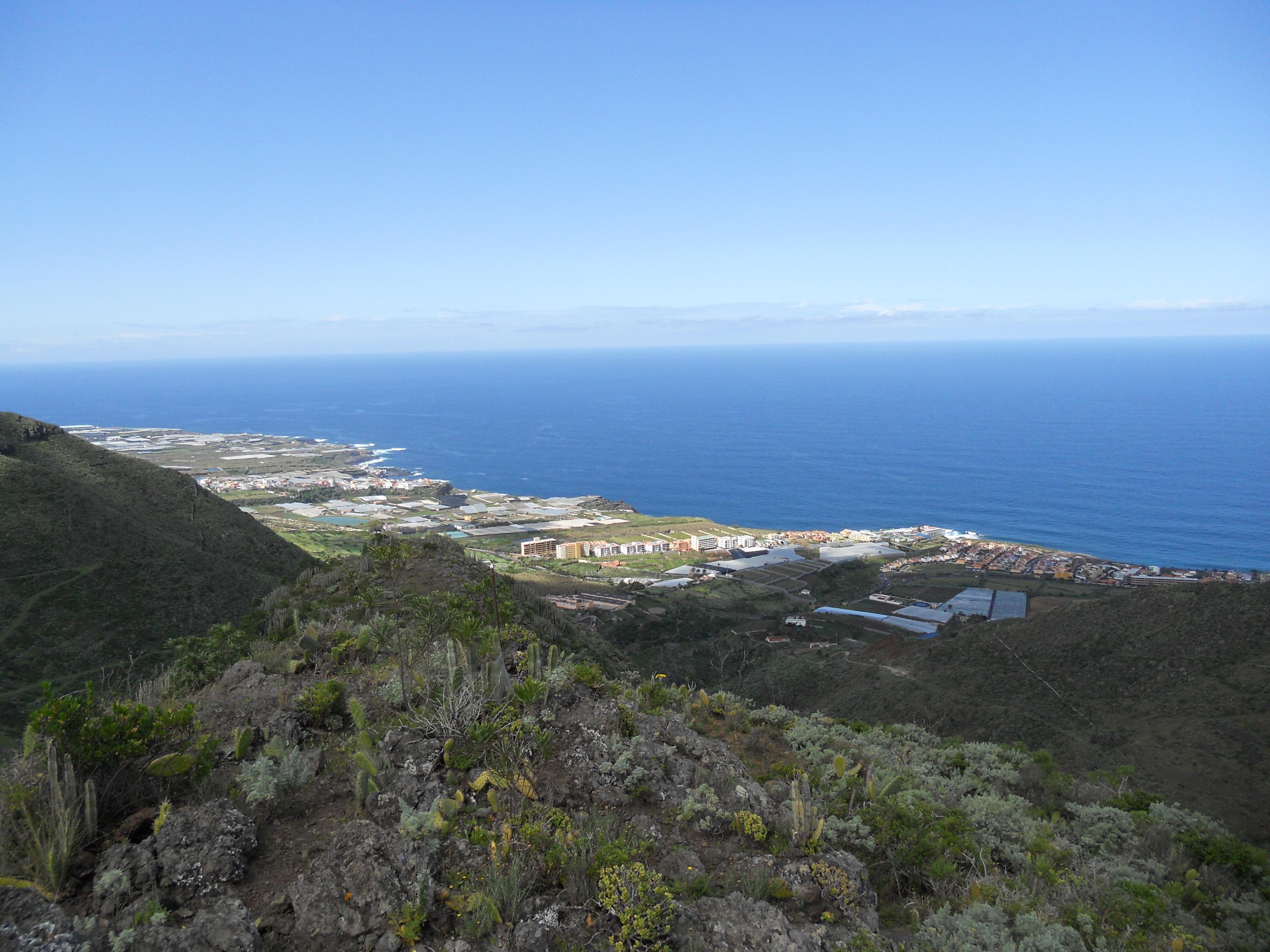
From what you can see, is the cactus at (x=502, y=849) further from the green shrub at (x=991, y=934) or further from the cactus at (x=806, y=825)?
the green shrub at (x=991, y=934)

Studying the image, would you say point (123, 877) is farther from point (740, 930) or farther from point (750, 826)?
point (750, 826)

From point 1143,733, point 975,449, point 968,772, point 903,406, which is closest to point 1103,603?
point 1143,733

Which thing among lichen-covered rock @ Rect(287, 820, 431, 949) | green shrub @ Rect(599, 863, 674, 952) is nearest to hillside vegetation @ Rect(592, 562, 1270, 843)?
green shrub @ Rect(599, 863, 674, 952)

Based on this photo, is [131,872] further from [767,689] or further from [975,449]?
[975,449]

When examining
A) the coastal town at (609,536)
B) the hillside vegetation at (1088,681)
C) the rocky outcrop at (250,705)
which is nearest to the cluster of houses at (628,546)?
the coastal town at (609,536)

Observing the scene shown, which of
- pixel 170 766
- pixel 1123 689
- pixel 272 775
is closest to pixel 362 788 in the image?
pixel 272 775
